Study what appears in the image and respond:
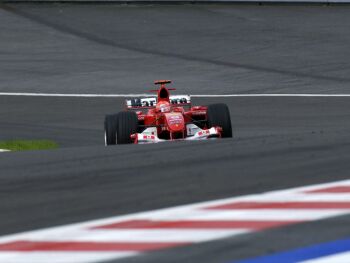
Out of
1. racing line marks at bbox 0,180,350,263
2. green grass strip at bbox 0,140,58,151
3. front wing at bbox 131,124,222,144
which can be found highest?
front wing at bbox 131,124,222,144

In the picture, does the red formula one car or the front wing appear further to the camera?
the red formula one car

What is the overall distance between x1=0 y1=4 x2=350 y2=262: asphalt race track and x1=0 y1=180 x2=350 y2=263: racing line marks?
0.18 metres

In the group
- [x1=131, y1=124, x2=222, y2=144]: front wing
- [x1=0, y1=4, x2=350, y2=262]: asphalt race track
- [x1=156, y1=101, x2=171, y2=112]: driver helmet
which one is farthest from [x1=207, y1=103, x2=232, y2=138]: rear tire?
[x1=0, y1=4, x2=350, y2=262]: asphalt race track

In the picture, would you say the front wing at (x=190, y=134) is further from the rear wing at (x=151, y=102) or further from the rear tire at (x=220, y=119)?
the rear wing at (x=151, y=102)

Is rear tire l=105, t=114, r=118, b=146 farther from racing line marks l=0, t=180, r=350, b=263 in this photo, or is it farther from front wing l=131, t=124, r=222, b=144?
racing line marks l=0, t=180, r=350, b=263

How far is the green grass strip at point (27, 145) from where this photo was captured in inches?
679

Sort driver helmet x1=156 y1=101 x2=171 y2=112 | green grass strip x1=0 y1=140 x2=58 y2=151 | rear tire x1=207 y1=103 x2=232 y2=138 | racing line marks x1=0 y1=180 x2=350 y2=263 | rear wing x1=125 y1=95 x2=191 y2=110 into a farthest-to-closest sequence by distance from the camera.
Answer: green grass strip x1=0 y1=140 x2=58 y2=151
rear wing x1=125 y1=95 x2=191 y2=110
driver helmet x1=156 y1=101 x2=171 y2=112
rear tire x1=207 y1=103 x2=232 y2=138
racing line marks x1=0 y1=180 x2=350 y2=263

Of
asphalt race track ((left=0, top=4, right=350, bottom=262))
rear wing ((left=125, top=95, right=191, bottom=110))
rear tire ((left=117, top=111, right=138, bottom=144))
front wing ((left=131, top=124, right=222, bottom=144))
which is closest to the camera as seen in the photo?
asphalt race track ((left=0, top=4, right=350, bottom=262))

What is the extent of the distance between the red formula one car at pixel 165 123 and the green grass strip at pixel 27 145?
2139mm

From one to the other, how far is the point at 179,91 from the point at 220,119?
1059 centimetres

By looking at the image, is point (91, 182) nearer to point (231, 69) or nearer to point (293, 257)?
point (293, 257)

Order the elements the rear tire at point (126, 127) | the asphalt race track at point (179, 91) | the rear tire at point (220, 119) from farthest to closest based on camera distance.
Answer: the rear tire at point (220, 119) < the rear tire at point (126, 127) < the asphalt race track at point (179, 91)

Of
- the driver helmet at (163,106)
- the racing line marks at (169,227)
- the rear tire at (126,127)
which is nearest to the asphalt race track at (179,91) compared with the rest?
the racing line marks at (169,227)

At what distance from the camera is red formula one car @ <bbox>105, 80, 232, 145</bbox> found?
14.7 m
